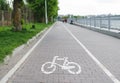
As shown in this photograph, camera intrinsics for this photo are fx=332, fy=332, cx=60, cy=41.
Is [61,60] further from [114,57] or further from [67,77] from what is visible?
[67,77]

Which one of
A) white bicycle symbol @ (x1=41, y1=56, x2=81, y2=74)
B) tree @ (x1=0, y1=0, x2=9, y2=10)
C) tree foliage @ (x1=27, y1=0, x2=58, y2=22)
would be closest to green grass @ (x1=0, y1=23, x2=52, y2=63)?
white bicycle symbol @ (x1=41, y1=56, x2=81, y2=74)

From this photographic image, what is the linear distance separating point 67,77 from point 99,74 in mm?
981

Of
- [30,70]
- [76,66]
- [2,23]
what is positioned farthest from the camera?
[2,23]

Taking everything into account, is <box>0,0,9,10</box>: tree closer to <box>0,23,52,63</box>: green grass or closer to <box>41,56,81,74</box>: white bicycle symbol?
<box>0,23,52,63</box>: green grass

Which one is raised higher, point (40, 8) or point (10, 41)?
point (40, 8)

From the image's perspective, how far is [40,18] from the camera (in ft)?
267

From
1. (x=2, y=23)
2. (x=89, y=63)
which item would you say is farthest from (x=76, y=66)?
(x=2, y=23)

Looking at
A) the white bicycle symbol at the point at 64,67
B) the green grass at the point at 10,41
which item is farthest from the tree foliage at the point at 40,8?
the white bicycle symbol at the point at 64,67

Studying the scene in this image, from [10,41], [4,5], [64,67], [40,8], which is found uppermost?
[4,5]

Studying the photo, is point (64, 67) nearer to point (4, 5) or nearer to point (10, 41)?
point (10, 41)

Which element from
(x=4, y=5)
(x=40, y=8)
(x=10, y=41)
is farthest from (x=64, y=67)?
(x=40, y=8)

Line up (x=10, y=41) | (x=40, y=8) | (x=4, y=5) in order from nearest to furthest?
(x=10, y=41) → (x=4, y=5) → (x=40, y=8)

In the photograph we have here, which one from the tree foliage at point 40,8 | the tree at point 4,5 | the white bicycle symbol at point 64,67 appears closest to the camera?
the white bicycle symbol at point 64,67

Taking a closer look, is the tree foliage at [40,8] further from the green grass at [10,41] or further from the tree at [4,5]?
the green grass at [10,41]
